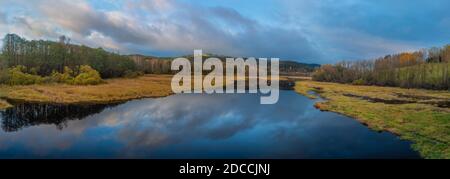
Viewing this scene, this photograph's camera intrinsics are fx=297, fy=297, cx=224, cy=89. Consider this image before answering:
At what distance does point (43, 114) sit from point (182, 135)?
1499cm

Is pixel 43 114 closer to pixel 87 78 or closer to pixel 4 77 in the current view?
pixel 4 77

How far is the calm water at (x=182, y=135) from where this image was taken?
1623cm

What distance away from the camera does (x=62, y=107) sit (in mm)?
30469

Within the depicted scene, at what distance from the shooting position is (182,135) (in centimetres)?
2020

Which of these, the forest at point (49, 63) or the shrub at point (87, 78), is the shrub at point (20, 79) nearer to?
the forest at point (49, 63)

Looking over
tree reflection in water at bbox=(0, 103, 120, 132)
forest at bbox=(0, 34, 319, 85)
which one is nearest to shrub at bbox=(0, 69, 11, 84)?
forest at bbox=(0, 34, 319, 85)

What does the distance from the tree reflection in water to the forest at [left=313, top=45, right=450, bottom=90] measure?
76206 mm

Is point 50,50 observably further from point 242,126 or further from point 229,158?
point 229,158

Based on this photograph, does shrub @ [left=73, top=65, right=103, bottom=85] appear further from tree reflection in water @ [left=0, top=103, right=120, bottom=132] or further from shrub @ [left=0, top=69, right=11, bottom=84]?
tree reflection in water @ [left=0, top=103, right=120, bottom=132]

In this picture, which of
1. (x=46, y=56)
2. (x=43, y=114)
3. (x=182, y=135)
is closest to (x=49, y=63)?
(x=46, y=56)

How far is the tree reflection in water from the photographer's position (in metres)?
23.0

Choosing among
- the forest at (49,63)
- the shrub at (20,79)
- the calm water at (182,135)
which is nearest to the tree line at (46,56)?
the forest at (49,63)
